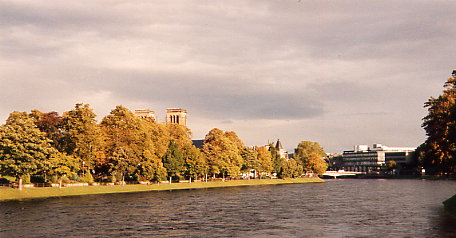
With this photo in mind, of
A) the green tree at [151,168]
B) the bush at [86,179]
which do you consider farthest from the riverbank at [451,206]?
the bush at [86,179]

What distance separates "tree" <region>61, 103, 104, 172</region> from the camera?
120 m

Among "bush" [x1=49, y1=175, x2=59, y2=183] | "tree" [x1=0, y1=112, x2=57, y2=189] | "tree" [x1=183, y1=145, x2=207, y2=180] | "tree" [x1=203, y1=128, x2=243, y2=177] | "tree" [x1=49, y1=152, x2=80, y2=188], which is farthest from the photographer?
"tree" [x1=203, y1=128, x2=243, y2=177]

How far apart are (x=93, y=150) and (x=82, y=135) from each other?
4.85 metres

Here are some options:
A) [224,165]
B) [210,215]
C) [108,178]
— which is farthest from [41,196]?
[224,165]

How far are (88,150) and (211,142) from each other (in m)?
71.5

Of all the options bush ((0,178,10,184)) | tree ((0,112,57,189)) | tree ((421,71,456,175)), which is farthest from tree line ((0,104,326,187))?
tree ((421,71,456,175))

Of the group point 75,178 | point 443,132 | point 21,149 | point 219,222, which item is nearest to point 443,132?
point 443,132

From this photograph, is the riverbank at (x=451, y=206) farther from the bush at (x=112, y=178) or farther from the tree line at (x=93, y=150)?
the bush at (x=112, y=178)

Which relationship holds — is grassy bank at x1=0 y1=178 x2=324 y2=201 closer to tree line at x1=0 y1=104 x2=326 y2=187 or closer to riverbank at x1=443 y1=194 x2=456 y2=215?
tree line at x1=0 y1=104 x2=326 y2=187

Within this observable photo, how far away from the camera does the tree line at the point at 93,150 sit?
330 ft

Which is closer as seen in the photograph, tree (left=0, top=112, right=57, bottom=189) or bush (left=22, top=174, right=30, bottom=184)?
tree (left=0, top=112, right=57, bottom=189)

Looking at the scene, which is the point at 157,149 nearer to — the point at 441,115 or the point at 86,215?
the point at 86,215

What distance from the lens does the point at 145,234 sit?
1886 inches

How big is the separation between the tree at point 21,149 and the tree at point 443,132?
74.5 m
